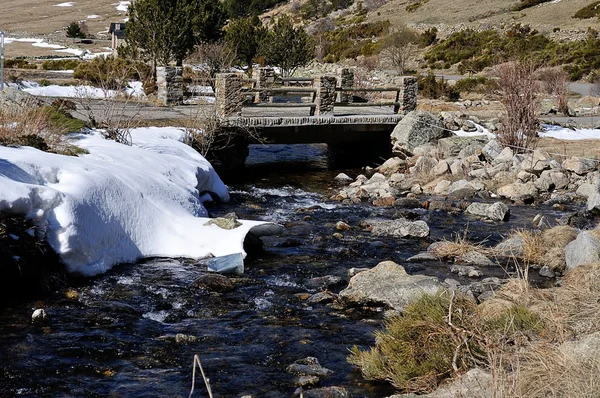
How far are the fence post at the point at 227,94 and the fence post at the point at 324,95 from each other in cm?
253

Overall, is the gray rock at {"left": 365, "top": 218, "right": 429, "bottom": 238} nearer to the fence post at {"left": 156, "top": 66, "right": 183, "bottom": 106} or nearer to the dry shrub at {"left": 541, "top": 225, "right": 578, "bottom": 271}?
the dry shrub at {"left": 541, "top": 225, "right": 578, "bottom": 271}

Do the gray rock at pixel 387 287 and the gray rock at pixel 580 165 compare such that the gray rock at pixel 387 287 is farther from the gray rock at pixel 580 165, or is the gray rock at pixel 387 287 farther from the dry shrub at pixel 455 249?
the gray rock at pixel 580 165

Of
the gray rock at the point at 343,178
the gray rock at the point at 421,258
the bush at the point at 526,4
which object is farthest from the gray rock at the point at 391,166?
the bush at the point at 526,4

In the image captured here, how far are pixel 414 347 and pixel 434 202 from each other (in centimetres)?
930

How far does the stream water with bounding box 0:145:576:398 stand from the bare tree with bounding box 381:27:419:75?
102ft

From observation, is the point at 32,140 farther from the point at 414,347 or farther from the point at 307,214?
the point at 414,347

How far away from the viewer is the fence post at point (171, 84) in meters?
22.8

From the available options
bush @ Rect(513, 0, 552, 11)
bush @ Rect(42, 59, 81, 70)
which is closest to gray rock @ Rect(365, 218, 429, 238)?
bush @ Rect(42, 59, 81, 70)

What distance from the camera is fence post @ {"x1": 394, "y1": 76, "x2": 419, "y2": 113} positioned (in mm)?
22953

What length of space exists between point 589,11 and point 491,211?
44.2 metres

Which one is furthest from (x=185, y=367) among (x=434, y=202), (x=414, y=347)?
(x=434, y=202)

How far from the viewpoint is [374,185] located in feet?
59.8

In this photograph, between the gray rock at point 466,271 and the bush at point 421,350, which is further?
the gray rock at point 466,271

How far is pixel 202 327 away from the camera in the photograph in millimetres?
8867
